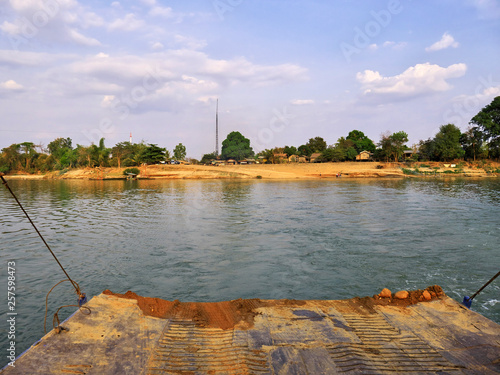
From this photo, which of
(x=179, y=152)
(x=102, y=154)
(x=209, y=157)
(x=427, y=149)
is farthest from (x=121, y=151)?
(x=427, y=149)

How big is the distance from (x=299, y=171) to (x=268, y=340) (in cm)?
6922

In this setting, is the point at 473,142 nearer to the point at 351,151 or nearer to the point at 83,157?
the point at 351,151

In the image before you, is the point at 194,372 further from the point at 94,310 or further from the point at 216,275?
the point at 216,275

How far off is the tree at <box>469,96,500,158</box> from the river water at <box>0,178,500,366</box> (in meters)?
68.1

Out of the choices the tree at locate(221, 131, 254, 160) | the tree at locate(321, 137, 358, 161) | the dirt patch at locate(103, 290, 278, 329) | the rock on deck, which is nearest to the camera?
the rock on deck

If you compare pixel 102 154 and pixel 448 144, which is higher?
pixel 448 144

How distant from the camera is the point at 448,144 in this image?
2977 inches

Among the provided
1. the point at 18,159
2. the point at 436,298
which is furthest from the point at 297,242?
the point at 18,159

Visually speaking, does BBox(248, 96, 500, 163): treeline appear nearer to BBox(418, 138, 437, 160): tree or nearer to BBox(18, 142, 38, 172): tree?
BBox(418, 138, 437, 160): tree

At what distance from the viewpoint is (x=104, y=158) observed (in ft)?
265

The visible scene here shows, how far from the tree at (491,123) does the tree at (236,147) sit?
73.1m

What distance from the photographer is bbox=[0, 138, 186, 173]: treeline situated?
78062mm

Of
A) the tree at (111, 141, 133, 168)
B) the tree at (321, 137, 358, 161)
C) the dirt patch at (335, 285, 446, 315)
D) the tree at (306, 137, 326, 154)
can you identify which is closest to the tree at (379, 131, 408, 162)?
the tree at (321, 137, 358, 161)

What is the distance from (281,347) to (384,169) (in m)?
72.0
